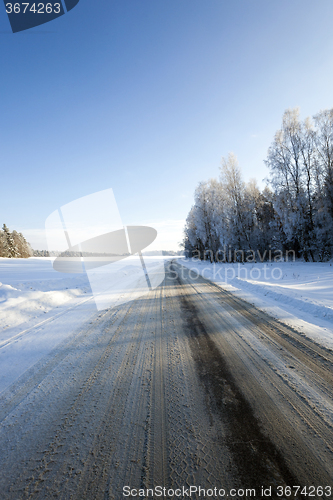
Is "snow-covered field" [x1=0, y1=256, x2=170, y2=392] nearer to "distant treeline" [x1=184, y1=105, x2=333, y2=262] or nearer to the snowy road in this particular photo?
the snowy road

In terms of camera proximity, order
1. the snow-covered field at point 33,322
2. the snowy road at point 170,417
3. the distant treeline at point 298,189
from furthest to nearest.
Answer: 1. the distant treeline at point 298,189
2. the snow-covered field at point 33,322
3. the snowy road at point 170,417

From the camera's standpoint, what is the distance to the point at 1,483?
171 cm

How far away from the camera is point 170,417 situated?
2318 millimetres

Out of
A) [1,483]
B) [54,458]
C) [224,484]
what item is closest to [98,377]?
[54,458]

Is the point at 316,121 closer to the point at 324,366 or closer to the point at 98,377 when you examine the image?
the point at 324,366

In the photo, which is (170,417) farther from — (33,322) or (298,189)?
(298,189)

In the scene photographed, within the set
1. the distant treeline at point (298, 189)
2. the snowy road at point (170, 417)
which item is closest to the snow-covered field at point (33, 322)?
the snowy road at point (170, 417)

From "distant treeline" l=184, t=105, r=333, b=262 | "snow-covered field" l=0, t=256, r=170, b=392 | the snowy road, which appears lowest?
the snowy road

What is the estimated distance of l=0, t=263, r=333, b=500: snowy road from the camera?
1694 mm

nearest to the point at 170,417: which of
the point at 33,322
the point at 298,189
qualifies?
the point at 33,322

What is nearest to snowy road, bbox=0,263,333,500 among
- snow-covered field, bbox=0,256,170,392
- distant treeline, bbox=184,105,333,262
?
snow-covered field, bbox=0,256,170,392

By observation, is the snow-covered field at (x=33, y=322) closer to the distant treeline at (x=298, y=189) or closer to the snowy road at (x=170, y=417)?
the snowy road at (x=170, y=417)

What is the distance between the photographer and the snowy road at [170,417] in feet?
5.56

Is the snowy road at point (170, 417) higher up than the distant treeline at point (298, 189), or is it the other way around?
the distant treeline at point (298, 189)
